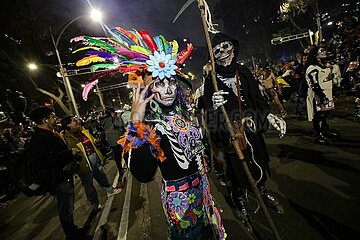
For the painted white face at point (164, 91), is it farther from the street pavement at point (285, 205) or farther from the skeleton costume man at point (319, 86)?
the skeleton costume man at point (319, 86)

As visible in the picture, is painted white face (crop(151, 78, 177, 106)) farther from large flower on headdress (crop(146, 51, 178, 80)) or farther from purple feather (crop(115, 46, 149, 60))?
purple feather (crop(115, 46, 149, 60))

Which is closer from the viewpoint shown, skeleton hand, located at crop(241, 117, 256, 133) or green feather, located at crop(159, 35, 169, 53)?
green feather, located at crop(159, 35, 169, 53)

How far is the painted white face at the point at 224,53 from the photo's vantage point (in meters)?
3.20

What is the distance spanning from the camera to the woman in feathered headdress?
1.80m

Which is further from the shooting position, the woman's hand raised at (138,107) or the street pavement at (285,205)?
the street pavement at (285,205)

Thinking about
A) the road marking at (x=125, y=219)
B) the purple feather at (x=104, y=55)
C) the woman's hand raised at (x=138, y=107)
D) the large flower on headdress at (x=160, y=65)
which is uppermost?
the purple feather at (x=104, y=55)

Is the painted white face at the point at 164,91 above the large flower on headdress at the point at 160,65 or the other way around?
the other way around

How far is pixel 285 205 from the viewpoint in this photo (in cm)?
341

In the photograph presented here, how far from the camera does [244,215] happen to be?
10.8 ft

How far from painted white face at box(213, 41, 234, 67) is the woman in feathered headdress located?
119cm

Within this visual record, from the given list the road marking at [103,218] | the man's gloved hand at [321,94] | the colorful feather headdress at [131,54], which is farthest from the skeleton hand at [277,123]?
the road marking at [103,218]

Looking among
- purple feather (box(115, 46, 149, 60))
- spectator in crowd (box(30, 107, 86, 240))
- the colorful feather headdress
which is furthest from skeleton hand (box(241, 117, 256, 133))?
spectator in crowd (box(30, 107, 86, 240))

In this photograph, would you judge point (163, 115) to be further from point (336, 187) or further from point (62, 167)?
point (336, 187)

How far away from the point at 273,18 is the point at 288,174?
37815mm
